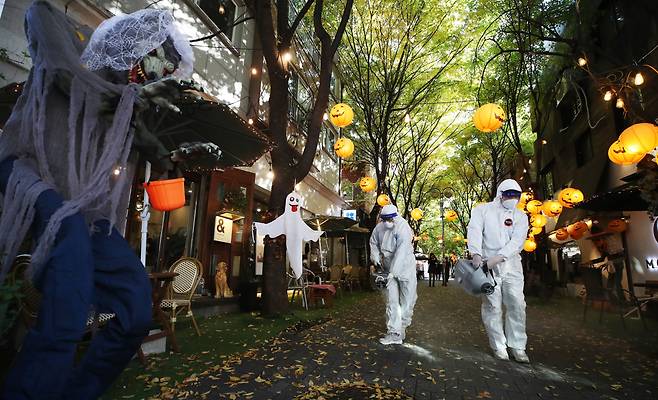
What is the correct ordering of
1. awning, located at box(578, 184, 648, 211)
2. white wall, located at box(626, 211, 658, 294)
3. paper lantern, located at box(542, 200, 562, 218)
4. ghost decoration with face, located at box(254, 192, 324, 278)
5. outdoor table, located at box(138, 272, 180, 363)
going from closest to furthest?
outdoor table, located at box(138, 272, 180, 363) → ghost decoration with face, located at box(254, 192, 324, 278) → awning, located at box(578, 184, 648, 211) → white wall, located at box(626, 211, 658, 294) → paper lantern, located at box(542, 200, 562, 218)

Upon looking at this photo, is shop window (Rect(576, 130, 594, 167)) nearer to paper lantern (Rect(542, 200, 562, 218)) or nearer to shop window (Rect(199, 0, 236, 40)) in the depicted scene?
paper lantern (Rect(542, 200, 562, 218))

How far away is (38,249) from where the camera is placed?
1882 mm

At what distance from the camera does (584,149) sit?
1667cm

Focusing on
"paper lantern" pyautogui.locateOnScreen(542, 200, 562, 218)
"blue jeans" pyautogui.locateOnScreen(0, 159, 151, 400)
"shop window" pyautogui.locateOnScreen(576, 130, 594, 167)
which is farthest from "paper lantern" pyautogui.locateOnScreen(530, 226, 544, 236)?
"blue jeans" pyautogui.locateOnScreen(0, 159, 151, 400)

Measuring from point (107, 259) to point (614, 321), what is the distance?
1157 centimetres

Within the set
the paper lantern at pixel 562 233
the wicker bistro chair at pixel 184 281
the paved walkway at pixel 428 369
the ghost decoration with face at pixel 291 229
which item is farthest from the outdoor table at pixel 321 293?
the paper lantern at pixel 562 233

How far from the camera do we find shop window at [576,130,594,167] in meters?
15.8

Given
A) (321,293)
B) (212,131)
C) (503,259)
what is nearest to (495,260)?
(503,259)

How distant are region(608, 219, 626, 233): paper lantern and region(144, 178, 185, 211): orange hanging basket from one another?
14183 mm

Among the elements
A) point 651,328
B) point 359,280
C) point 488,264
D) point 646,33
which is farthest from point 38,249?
point 359,280

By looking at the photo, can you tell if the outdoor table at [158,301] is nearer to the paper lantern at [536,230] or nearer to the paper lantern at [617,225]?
the paper lantern at [617,225]

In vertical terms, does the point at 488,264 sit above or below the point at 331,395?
above

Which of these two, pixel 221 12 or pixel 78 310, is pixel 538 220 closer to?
pixel 221 12

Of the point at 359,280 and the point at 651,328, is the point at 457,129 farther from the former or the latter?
the point at 651,328
